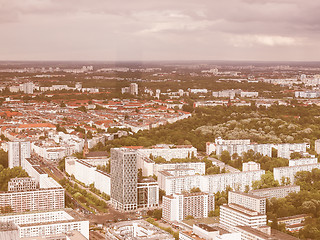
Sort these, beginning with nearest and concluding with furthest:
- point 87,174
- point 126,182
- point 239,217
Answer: point 239,217
point 126,182
point 87,174

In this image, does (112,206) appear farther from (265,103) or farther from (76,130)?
(265,103)

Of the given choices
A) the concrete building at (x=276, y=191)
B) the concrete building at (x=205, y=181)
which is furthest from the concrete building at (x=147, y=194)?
the concrete building at (x=276, y=191)

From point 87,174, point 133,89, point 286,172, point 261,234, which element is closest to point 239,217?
point 261,234

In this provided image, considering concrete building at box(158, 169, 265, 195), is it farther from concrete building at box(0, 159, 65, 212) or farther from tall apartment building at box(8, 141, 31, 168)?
tall apartment building at box(8, 141, 31, 168)

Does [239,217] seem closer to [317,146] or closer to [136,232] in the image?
[136,232]

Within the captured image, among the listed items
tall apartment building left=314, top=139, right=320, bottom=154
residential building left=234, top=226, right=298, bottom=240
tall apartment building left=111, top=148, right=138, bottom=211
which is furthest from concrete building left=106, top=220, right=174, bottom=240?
tall apartment building left=314, top=139, right=320, bottom=154

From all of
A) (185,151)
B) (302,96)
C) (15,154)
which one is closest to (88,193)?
(15,154)
